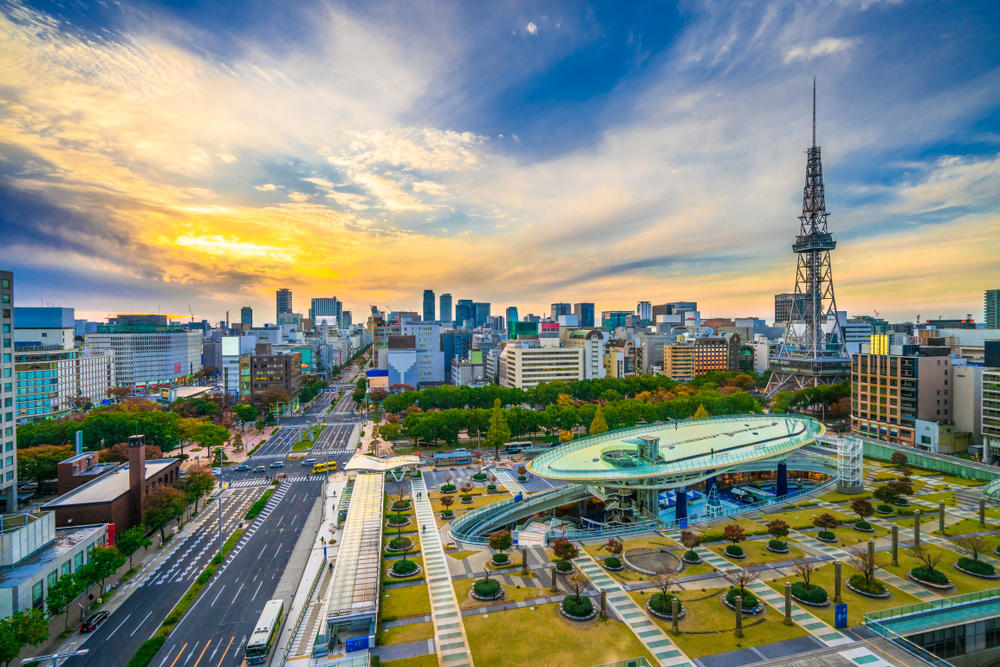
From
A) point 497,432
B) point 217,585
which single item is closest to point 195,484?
point 217,585

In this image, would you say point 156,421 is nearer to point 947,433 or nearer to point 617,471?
point 617,471

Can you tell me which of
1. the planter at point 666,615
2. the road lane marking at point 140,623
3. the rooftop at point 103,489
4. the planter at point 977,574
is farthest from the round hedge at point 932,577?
the rooftop at point 103,489

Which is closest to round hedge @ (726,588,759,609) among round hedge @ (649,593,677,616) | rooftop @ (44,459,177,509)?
round hedge @ (649,593,677,616)

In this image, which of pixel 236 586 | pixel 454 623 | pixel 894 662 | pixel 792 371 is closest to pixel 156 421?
pixel 236 586

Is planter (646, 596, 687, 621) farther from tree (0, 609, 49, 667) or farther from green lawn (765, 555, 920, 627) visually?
tree (0, 609, 49, 667)

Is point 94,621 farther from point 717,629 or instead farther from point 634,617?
point 717,629

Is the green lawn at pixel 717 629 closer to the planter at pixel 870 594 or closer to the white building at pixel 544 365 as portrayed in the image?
the planter at pixel 870 594
